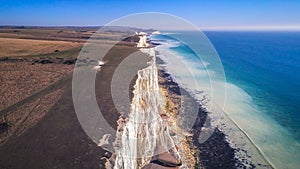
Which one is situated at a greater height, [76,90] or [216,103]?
[76,90]

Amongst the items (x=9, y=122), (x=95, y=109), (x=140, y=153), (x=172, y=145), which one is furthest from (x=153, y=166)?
(x=9, y=122)

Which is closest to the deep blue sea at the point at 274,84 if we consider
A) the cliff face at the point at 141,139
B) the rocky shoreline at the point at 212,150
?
the rocky shoreline at the point at 212,150

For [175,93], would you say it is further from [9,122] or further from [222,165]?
[9,122]

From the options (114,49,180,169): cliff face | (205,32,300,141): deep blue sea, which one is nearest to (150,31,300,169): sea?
(205,32,300,141): deep blue sea

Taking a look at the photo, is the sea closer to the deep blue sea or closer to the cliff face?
the deep blue sea

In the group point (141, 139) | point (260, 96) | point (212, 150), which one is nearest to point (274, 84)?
point (260, 96)

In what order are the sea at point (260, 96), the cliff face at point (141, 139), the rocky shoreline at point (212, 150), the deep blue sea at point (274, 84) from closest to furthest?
the cliff face at point (141, 139) → the rocky shoreline at point (212, 150) → the sea at point (260, 96) → the deep blue sea at point (274, 84)

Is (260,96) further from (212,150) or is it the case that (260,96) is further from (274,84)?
(212,150)

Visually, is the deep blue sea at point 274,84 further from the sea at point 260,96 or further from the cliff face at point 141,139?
the cliff face at point 141,139

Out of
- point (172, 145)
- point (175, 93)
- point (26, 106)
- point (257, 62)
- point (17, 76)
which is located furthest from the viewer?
point (257, 62)

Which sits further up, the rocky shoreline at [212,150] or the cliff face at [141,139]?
the cliff face at [141,139]

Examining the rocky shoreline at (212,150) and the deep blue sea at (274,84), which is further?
the deep blue sea at (274,84)
